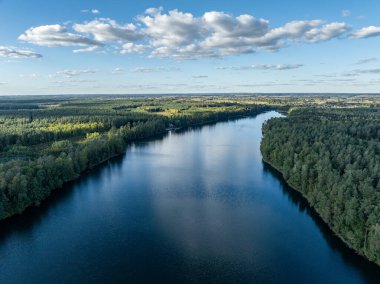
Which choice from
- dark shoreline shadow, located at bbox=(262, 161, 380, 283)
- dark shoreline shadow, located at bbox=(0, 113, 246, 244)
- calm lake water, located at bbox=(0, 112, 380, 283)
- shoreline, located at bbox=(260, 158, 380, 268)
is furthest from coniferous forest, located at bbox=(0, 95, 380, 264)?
calm lake water, located at bbox=(0, 112, 380, 283)

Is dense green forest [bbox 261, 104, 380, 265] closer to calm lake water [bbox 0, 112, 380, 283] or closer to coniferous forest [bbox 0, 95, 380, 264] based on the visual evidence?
coniferous forest [bbox 0, 95, 380, 264]

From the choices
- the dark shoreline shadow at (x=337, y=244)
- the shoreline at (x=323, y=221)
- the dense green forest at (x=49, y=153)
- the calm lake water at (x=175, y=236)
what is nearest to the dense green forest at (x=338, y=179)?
the shoreline at (x=323, y=221)

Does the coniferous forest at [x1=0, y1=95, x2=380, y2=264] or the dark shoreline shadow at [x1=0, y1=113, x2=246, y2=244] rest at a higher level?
the coniferous forest at [x1=0, y1=95, x2=380, y2=264]

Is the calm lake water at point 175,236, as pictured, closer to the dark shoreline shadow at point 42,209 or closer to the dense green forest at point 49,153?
the dark shoreline shadow at point 42,209

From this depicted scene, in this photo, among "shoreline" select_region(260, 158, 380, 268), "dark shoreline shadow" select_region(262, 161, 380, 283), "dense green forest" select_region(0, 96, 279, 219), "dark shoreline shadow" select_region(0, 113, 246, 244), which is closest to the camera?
"dark shoreline shadow" select_region(262, 161, 380, 283)

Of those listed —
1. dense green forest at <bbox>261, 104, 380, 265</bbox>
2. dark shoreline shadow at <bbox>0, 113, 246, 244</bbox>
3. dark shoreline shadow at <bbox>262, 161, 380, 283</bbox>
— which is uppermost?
dense green forest at <bbox>261, 104, 380, 265</bbox>

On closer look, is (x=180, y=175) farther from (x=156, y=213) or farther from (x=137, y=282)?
(x=137, y=282)

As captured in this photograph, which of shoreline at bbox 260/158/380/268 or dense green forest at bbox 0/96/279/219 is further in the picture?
dense green forest at bbox 0/96/279/219

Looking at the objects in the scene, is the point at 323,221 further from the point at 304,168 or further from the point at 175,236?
the point at 175,236
